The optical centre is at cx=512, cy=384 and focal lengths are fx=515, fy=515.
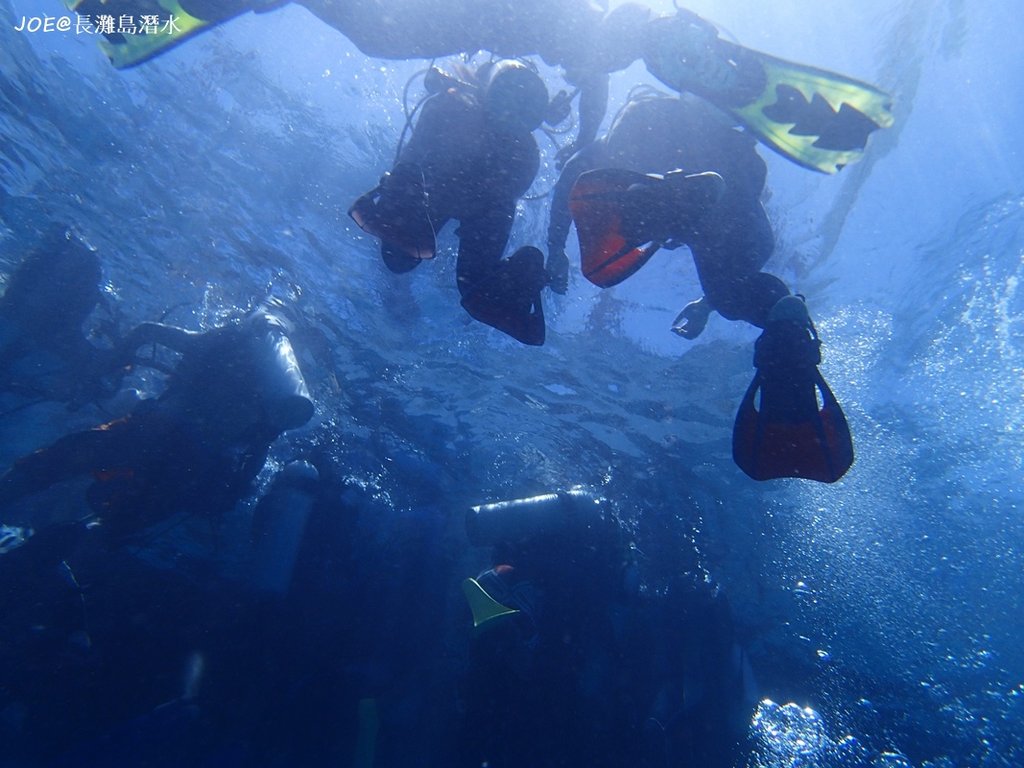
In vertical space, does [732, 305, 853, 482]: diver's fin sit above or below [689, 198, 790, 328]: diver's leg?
below

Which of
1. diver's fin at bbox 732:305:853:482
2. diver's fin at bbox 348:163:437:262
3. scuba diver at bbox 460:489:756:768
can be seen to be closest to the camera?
diver's fin at bbox 732:305:853:482

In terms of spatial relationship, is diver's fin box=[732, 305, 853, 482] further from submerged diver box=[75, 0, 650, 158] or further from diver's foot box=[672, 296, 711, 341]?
submerged diver box=[75, 0, 650, 158]

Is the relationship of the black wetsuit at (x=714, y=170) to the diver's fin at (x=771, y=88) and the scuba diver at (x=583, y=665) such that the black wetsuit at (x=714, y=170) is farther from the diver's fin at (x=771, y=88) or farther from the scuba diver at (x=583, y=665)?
the scuba diver at (x=583, y=665)

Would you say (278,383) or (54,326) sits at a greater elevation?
(278,383)

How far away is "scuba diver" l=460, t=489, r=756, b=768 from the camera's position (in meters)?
9.90

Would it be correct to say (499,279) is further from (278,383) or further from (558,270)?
(278,383)

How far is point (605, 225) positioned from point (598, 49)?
1.96 meters

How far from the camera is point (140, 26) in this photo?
4.44 m

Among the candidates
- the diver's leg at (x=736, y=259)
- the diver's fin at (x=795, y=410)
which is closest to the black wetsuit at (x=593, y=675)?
the diver's fin at (x=795, y=410)

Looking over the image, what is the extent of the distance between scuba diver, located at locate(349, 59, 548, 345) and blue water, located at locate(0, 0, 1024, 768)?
4.80 metres

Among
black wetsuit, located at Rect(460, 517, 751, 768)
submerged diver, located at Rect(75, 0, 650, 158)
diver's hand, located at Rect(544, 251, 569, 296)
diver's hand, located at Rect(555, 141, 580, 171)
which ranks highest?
submerged diver, located at Rect(75, 0, 650, 158)

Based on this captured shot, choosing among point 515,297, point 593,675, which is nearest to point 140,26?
point 515,297

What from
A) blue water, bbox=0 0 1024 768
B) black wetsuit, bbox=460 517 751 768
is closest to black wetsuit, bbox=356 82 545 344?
blue water, bbox=0 0 1024 768

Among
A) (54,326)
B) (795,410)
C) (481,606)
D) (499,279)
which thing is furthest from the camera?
(54,326)
